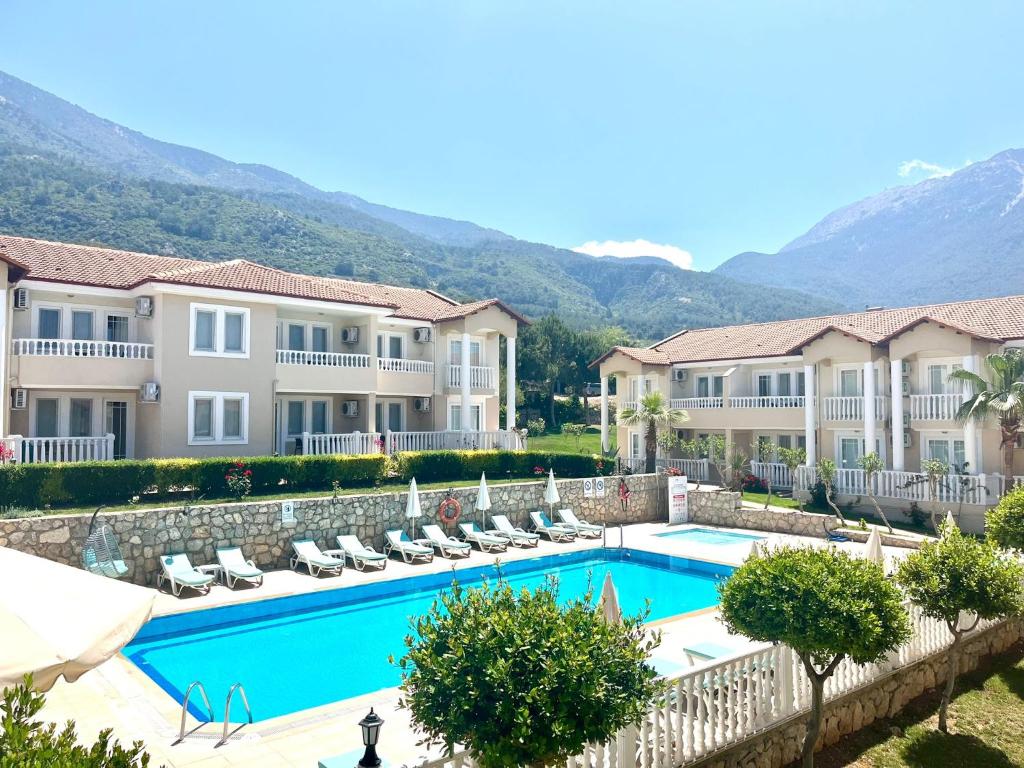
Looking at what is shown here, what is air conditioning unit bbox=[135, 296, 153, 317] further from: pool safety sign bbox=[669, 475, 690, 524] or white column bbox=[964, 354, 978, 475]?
white column bbox=[964, 354, 978, 475]

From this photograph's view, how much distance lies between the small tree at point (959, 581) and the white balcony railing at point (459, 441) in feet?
64.1

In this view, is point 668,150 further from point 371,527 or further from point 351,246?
point 351,246

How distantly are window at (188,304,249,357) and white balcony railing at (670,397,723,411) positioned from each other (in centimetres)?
2006

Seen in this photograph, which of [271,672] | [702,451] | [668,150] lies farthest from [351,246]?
[271,672]

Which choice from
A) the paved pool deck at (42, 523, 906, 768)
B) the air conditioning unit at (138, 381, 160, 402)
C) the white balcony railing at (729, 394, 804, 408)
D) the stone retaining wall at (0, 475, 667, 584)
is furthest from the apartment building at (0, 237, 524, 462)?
the white balcony railing at (729, 394, 804, 408)

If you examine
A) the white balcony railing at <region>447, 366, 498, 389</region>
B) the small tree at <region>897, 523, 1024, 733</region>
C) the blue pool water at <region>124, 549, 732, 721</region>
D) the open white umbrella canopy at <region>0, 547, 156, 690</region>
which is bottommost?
the blue pool water at <region>124, 549, 732, 721</region>

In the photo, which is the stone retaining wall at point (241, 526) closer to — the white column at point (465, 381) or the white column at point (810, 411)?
the white column at point (465, 381)

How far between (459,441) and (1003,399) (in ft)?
60.5

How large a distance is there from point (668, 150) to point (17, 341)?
5568 centimetres

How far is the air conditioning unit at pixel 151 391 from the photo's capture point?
70.1ft

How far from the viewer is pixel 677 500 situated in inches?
1039

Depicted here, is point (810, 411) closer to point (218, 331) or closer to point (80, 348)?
point (218, 331)

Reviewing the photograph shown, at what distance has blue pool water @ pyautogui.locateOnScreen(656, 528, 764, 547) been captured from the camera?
23.1 m

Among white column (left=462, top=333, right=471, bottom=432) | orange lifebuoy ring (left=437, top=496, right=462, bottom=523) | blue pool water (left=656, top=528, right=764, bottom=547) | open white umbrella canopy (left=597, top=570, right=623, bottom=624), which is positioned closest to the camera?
open white umbrella canopy (left=597, top=570, right=623, bottom=624)
